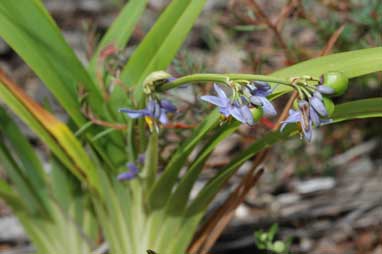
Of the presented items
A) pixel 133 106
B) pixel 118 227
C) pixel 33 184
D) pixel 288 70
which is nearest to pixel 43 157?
pixel 33 184

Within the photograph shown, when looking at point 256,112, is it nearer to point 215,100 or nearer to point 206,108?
point 215,100

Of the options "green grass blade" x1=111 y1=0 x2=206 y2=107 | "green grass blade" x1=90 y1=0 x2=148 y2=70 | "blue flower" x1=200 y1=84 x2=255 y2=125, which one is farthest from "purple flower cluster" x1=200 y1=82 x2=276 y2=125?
"green grass blade" x1=90 y1=0 x2=148 y2=70

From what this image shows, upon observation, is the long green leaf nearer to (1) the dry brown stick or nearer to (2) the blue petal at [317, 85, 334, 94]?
(2) the blue petal at [317, 85, 334, 94]

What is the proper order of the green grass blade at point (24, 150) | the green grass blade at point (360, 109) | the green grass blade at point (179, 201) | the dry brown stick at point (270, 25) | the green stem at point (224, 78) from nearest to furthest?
the green stem at point (224, 78)
the green grass blade at point (360, 109)
the green grass blade at point (179, 201)
the green grass blade at point (24, 150)
the dry brown stick at point (270, 25)

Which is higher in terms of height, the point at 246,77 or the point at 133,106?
the point at 133,106

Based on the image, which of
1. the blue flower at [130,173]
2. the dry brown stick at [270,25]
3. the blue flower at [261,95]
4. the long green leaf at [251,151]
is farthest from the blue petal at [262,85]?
the dry brown stick at [270,25]

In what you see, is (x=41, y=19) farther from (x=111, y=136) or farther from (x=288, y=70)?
(x=288, y=70)

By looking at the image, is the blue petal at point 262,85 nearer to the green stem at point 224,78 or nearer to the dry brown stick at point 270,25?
the green stem at point 224,78
